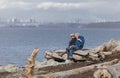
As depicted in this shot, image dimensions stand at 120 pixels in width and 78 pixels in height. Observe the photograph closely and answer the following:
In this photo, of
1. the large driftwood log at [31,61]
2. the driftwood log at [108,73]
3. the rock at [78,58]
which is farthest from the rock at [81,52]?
the large driftwood log at [31,61]

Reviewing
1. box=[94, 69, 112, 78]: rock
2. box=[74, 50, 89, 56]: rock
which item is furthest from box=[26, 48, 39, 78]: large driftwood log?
box=[74, 50, 89, 56]: rock

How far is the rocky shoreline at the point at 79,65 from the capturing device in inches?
796

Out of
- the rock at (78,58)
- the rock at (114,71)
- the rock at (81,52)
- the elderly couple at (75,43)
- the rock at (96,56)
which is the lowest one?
the rock at (78,58)

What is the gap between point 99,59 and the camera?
Result: 25938 millimetres

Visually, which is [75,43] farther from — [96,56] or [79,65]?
[79,65]

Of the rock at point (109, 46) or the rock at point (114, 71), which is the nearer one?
the rock at point (114, 71)

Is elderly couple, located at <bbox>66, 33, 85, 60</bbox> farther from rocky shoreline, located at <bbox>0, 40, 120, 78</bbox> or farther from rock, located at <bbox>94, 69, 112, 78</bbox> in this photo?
rock, located at <bbox>94, 69, 112, 78</bbox>

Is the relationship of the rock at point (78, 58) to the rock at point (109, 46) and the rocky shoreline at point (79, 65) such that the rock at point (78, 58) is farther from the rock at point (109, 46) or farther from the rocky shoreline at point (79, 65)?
the rock at point (109, 46)

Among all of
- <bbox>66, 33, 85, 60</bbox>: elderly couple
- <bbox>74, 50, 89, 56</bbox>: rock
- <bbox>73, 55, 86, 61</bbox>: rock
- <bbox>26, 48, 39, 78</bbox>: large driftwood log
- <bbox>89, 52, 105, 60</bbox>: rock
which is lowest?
<bbox>73, 55, 86, 61</bbox>: rock

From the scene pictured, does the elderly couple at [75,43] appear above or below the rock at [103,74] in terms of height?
below

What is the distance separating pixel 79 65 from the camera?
24.1m

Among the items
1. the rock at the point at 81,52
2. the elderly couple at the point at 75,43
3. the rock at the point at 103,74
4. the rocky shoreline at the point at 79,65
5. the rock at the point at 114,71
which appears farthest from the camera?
the elderly couple at the point at 75,43

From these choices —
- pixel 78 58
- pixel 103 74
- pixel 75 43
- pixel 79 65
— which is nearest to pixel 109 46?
pixel 75 43

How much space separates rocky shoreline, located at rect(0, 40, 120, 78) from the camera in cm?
2022
